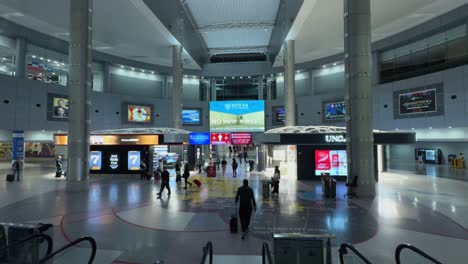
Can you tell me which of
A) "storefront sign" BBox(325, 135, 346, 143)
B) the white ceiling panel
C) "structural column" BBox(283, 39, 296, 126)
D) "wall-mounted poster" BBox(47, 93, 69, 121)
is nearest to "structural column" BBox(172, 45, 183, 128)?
the white ceiling panel

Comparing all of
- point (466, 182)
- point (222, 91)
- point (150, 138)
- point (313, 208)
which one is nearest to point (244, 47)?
point (222, 91)

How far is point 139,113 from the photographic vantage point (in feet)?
117

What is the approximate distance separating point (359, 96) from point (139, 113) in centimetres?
A: 2872

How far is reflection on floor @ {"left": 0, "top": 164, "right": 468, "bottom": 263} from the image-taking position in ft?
20.4

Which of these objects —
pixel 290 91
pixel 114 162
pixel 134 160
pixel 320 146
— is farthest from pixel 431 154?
pixel 114 162

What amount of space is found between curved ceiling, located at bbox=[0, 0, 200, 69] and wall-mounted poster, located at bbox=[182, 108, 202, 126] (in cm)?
828

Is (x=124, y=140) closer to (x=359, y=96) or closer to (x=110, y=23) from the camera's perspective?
(x=110, y=23)

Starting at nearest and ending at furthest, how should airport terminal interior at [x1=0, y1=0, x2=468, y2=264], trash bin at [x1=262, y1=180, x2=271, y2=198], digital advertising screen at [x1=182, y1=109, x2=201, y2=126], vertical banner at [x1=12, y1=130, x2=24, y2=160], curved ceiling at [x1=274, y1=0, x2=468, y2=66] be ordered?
airport terminal interior at [x1=0, y1=0, x2=468, y2=264] → trash bin at [x1=262, y1=180, x2=271, y2=198] → curved ceiling at [x1=274, y1=0, x2=468, y2=66] → vertical banner at [x1=12, y1=130, x2=24, y2=160] → digital advertising screen at [x1=182, y1=109, x2=201, y2=126]

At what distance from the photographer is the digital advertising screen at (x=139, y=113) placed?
34.8m

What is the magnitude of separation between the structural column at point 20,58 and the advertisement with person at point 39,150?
20.2 meters

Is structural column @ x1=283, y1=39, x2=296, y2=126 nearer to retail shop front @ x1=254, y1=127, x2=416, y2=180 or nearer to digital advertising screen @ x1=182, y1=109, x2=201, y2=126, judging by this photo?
retail shop front @ x1=254, y1=127, x2=416, y2=180

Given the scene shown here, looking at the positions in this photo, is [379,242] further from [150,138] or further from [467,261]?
[150,138]

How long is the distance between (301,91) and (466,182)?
2417cm

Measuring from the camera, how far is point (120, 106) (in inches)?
1341
